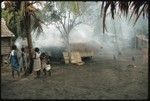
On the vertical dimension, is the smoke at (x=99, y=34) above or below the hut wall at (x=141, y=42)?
above

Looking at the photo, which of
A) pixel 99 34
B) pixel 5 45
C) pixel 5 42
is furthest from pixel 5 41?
pixel 99 34

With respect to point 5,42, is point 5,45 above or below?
below

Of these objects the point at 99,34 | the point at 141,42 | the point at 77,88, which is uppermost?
the point at 99,34

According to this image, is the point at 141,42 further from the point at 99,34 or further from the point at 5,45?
the point at 5,45

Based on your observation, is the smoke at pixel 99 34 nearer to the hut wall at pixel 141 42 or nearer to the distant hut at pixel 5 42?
the hut wall at pixel 141 42

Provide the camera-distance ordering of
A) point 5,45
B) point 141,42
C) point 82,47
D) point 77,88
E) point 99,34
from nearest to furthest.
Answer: point 77,88 < point 5,45 < point 82,47 < point 141,42 < point 99,34

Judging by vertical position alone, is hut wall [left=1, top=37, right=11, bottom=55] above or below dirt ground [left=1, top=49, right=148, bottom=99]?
above

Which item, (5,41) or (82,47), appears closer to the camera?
(5,41)

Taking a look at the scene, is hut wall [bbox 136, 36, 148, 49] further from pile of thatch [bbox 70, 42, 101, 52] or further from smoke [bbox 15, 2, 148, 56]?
pile of thatch [bbox 70, 42, 101, 52]

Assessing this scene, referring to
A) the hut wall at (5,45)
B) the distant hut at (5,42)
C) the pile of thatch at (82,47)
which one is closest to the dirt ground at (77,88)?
the distant hut at (5,42)

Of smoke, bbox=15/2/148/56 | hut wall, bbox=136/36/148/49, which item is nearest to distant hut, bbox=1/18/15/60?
smoke, bbox=15/2/148/56

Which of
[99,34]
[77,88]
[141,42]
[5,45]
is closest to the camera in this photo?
[77,88]

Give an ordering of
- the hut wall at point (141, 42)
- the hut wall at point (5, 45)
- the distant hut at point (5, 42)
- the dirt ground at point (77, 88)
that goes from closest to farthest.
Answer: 1. the dirt ground at point (77, 88)
2. the distant hut at point (5, 42)
3. the hut wall at point (5, 45)
4. the hut wall at point (141, 42)

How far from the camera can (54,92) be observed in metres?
12.8
